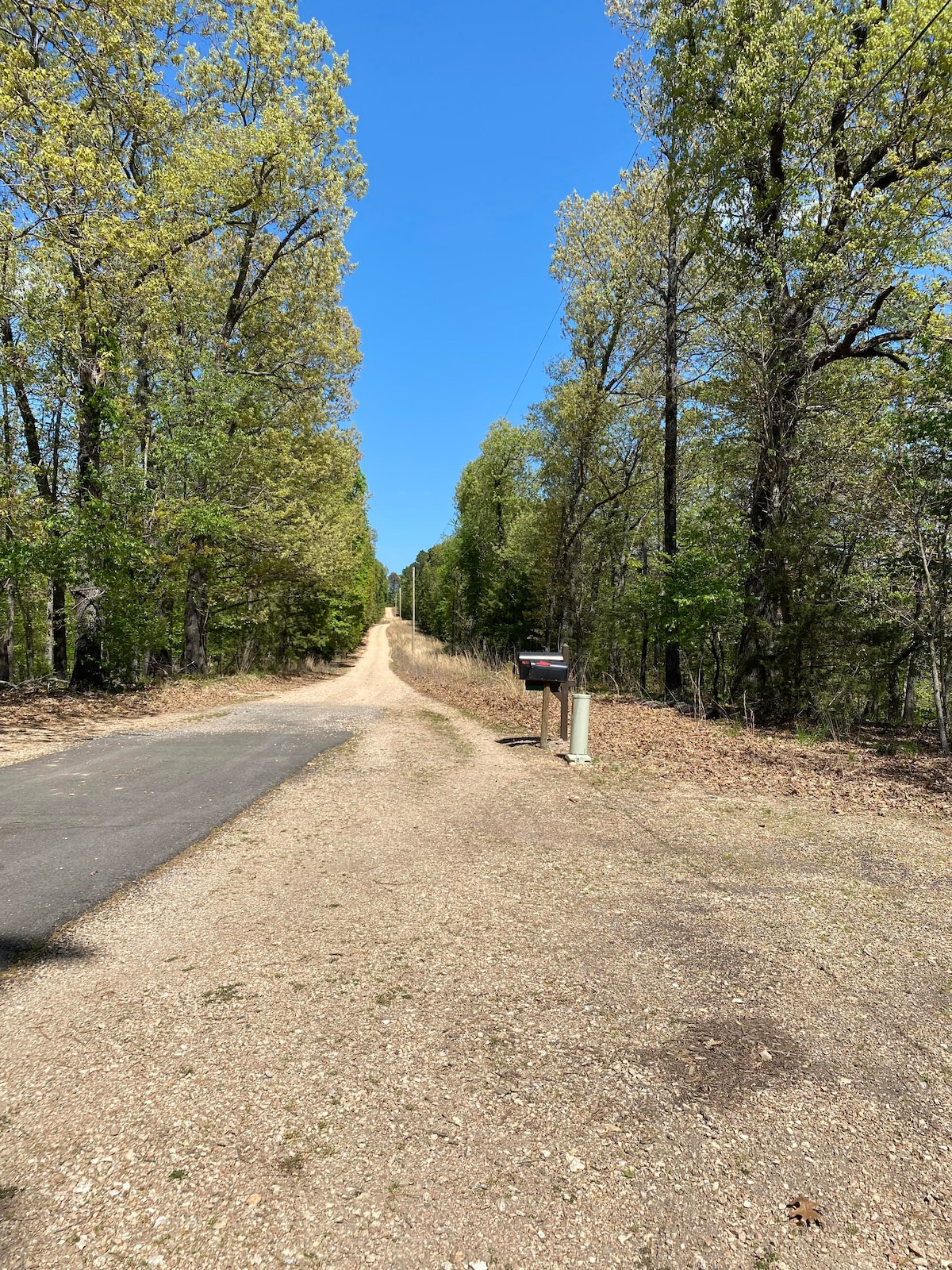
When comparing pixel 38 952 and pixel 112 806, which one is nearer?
pixel 38 952

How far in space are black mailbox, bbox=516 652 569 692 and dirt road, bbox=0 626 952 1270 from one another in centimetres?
416

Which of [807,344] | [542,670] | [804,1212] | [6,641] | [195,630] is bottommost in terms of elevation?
[804,1212]

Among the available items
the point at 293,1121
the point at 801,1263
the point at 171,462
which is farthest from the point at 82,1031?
the point at 171,462

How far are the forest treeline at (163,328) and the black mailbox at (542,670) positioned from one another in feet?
25.7

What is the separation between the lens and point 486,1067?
101 inches

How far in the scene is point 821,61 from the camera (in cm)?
1038

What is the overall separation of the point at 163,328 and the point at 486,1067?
15.2 metres

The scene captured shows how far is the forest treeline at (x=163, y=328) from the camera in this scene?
10227 millimetres

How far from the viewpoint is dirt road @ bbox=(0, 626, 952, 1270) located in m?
1.86

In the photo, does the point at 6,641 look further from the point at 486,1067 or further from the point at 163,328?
the point at 486,1067

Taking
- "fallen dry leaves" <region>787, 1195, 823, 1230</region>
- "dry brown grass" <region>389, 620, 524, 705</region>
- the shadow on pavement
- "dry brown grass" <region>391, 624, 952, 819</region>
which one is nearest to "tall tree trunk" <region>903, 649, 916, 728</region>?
"dry brown grass" <region>391, 624, 952, 819</region>

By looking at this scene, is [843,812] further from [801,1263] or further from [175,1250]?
[175,1250]

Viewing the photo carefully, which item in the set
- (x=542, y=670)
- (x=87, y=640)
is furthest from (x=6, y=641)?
(x=542, y=670)

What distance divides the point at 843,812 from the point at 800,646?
5328mm
